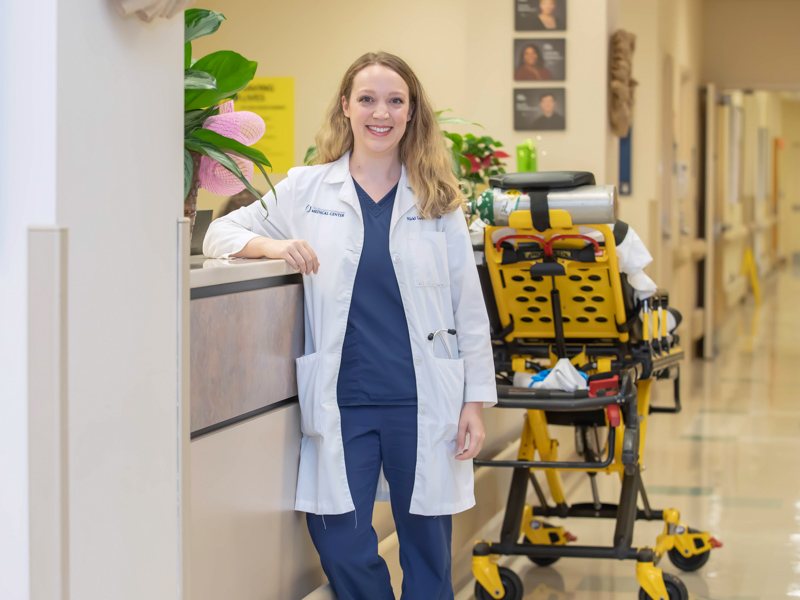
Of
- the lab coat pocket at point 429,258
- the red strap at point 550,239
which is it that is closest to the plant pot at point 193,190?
the lab coat pocket at point 429,258

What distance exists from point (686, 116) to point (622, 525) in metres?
6.62

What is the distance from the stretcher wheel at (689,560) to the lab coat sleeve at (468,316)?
166cm

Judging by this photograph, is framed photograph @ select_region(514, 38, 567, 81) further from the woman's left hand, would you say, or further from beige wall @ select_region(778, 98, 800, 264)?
beige wall @ select_region(778, 98, 800, 264)

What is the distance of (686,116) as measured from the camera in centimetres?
878

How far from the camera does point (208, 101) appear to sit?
1.79m

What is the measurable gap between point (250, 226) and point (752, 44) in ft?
29.4

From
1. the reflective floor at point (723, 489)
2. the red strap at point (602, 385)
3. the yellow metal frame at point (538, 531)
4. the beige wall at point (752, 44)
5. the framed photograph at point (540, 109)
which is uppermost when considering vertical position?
the beige wall at point (752, 44)

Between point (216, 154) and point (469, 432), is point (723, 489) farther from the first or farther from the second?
point (216, 154)

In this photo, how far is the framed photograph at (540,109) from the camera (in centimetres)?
488

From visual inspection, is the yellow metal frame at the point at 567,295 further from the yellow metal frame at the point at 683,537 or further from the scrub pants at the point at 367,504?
the scrub pants at the point at 367,504

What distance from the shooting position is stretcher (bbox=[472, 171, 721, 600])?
2789mm

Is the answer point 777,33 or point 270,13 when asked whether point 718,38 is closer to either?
point 777,33

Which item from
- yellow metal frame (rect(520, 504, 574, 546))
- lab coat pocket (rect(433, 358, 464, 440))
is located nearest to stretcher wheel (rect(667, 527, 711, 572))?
yellow metal frame (rect(520, 504, 574, 546))

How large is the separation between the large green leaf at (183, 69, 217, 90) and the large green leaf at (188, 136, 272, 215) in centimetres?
10
